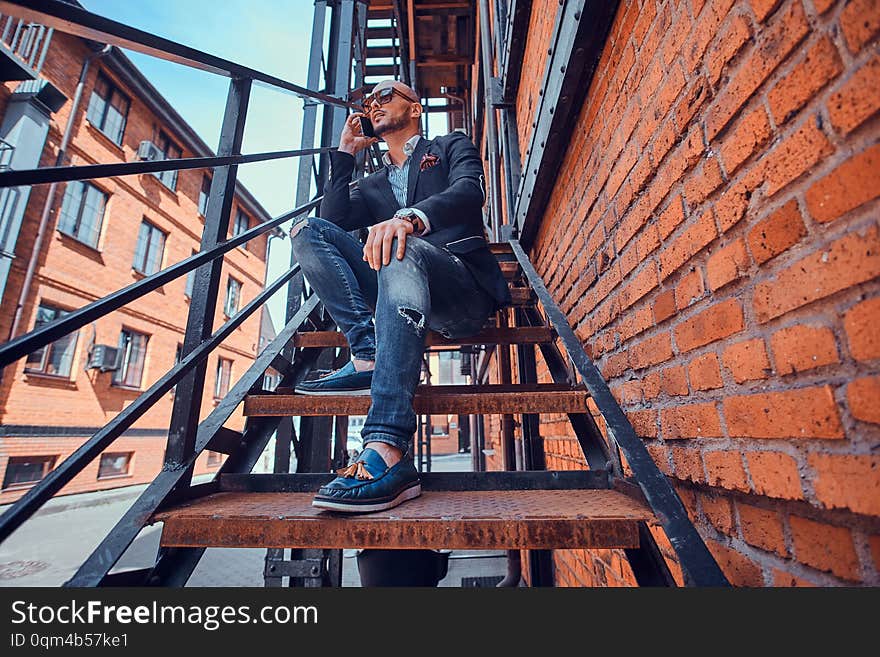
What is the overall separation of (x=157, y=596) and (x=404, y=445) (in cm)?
60

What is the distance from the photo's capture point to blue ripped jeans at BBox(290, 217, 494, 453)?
1243 mm

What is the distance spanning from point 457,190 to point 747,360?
120cm

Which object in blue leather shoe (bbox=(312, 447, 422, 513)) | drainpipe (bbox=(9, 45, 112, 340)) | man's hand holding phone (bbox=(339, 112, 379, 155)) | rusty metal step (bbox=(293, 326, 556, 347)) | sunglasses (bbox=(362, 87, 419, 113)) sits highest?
drainpipe (bbox=(9, 45, 112, 340))

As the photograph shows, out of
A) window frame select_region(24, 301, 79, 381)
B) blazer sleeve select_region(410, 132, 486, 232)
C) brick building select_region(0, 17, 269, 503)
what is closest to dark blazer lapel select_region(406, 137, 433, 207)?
blazer sleeve select_region(410, 132, 486, 232)

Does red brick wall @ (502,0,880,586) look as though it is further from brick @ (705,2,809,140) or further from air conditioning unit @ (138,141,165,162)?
air conditioning unit @ (138,141,165,162)

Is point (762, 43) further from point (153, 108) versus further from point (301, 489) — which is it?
point (153, 108)

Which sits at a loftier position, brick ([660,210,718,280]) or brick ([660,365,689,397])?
brick ([660,210,718,280])

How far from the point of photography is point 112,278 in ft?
33.8

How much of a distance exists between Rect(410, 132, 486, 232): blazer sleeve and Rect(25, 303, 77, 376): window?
1001 cm

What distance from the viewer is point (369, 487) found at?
105 cm

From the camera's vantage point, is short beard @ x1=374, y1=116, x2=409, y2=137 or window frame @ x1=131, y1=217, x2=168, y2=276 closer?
short beard @ x1=374, y1=116, x2=409, y2=137

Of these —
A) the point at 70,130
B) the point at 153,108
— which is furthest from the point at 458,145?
the point at 153,108

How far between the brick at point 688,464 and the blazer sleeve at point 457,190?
104cm

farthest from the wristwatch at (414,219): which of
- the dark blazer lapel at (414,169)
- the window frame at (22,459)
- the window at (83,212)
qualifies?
the window at (83,212)
